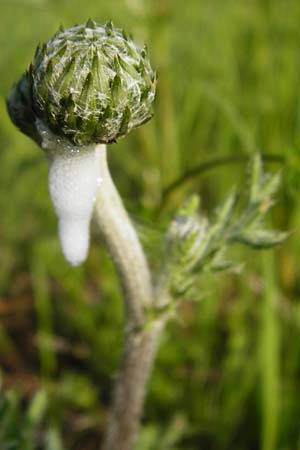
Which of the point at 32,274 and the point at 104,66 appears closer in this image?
the point at 104,66

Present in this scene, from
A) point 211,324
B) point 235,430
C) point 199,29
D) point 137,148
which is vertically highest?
point 199,29

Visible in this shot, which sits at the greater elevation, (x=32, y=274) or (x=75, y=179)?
(x=75, y=179)

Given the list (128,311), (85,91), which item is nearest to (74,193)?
(85,91)

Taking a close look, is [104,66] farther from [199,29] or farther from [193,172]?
[199,29]

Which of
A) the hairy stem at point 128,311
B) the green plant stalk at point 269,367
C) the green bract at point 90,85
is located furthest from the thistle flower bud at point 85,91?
the green plant stalk at point 269,367

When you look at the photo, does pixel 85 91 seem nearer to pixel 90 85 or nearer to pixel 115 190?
pixel 90 85

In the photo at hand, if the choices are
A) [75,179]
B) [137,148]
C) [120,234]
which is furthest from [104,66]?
[137,148]

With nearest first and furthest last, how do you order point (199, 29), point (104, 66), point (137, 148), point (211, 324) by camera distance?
point (104, 66) < point (211, 324) < point (137, 148) < point (199, 29)

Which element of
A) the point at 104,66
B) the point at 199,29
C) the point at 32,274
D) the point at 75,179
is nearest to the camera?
the point at 104,66
